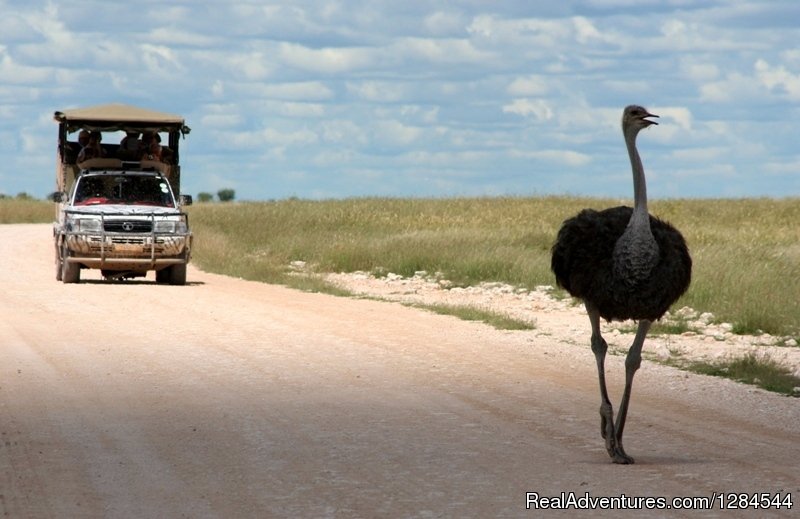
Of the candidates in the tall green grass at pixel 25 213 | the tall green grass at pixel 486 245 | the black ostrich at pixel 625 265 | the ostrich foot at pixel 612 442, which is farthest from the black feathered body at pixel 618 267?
the tall green grass at pixel 25 213

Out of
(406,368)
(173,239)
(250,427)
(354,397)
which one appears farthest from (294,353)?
(173,239)

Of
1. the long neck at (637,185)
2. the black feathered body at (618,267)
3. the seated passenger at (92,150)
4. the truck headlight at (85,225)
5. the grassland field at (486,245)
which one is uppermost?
the seated passenger at (92,150)

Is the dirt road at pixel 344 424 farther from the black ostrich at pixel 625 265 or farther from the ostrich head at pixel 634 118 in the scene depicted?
the ostrich head at pixel 634 118

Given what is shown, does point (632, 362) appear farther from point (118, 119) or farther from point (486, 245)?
point (486, 245)

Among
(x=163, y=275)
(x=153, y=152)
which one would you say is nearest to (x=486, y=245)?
(x=153, y=152)

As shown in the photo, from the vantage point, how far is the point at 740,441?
9.21m

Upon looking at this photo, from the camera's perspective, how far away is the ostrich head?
8414 mm

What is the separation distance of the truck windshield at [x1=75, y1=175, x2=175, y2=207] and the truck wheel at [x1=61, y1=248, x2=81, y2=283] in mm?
1031

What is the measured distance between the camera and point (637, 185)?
838cm

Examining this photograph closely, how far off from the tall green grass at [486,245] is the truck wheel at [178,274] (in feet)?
7.70

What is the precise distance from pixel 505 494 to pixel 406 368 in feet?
18.3

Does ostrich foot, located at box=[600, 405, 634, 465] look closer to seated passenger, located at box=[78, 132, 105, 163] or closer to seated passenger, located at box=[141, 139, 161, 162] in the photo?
seated passenger, located at box=[78, 132, 105, 163]

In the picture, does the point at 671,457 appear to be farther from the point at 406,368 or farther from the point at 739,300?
the point at 739,300

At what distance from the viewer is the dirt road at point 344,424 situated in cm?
741
